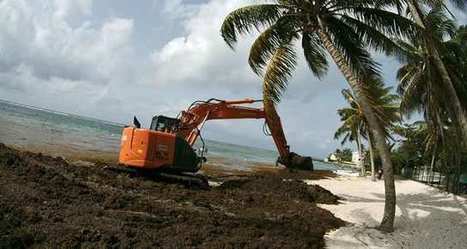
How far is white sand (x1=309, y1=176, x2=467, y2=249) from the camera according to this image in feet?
38.3

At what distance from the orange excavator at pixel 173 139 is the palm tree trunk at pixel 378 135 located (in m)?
2.60

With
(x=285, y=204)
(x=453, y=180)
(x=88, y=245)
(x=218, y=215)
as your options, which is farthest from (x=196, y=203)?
(x=453, y=180)

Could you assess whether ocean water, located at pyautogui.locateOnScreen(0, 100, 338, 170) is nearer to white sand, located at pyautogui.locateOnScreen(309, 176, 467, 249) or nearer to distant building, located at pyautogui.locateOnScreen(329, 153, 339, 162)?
white sand, located at pyautogui.locateOnScreen(309, 176, 467, 249)

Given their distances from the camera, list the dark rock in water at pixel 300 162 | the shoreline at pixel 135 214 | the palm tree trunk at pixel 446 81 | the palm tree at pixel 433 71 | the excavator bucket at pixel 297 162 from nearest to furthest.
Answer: the shoreline at pixel 135 214
the palm tree trunk at pixel 446 81
the palm tree at pixel 433 71
the excavator bucket at pixel 297 162
the dark rock in water at pixel 300 162

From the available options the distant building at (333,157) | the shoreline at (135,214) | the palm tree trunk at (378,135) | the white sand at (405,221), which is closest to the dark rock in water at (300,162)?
the white sand at (405,221)

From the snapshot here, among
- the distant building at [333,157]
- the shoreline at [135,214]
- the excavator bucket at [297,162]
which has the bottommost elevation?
the shoreline at [135,214]

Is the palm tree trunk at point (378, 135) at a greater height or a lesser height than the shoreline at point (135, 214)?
greater

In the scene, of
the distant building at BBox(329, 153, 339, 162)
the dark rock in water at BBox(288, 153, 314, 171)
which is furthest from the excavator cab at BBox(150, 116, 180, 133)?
the distant building at BBox(329, 153, 339, 162)

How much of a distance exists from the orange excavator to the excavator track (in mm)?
153

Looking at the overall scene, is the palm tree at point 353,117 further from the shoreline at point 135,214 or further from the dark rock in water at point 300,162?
the shoreline at point 135,214

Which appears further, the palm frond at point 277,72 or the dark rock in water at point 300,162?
the dark rock in water at point 300,162

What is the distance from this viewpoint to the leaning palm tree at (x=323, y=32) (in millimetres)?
14570

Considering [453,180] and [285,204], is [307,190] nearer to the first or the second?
[285,204]

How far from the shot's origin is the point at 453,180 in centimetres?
2811
